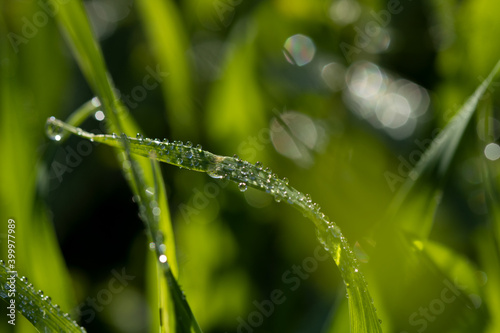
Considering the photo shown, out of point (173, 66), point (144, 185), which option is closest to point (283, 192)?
point (144, 185)

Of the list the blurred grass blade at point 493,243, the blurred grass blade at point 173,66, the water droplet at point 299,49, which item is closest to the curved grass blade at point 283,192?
the blurred grass blade at point 493,243

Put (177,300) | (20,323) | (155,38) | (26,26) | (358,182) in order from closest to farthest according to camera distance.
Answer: (177,300) < (20,323) < (358,182) < (155,38) < (26,26)

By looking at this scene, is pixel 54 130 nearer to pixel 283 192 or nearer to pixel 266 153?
pixel 283 192

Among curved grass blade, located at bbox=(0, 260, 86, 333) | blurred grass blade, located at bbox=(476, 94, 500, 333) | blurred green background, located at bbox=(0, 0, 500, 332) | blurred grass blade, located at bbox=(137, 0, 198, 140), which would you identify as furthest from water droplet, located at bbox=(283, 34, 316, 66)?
curved grass blade, located at bbox=(0, 260, 86, 333)

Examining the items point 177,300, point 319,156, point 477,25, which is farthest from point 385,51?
point 177,300

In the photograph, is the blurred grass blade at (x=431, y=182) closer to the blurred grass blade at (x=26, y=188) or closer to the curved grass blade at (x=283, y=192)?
the curved grass blade at (x=283, y=192)

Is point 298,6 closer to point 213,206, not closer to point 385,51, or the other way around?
point 385,51
